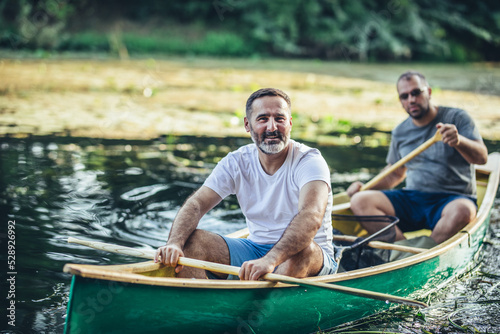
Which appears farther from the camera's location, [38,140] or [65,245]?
[38,140]

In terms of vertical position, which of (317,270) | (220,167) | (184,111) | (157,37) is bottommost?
(317,270)

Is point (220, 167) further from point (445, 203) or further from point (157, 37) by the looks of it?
point (157, 37)

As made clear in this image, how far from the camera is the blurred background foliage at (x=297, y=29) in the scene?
661 inches

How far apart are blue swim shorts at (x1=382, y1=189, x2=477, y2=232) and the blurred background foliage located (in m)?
13.2

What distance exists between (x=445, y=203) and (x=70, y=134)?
473cm

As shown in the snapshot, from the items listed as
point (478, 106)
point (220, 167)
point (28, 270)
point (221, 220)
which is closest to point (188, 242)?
point (220, 167)

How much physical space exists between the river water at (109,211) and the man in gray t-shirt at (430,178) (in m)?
0.42

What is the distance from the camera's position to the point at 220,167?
275 cm

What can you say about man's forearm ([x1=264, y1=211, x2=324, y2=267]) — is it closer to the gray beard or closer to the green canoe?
the green canoe

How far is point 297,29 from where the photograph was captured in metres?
17.2

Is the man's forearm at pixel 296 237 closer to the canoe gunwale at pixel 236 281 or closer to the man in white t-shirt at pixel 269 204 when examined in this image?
the man in white t-shirt at pixel 269 204

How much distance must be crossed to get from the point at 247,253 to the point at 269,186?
33 cm

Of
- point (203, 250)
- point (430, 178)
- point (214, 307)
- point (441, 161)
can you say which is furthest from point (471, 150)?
point (214, 307)

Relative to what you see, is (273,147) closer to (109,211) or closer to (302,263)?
(302,263)
